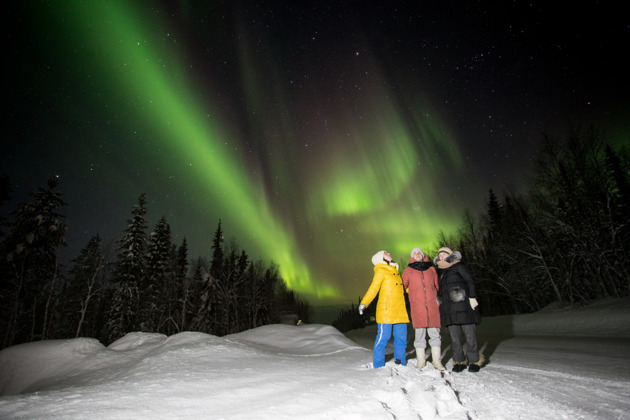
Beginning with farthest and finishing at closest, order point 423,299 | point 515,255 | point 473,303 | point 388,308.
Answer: point 515,255 < point 423,299 < point 388,308 < point 473,303

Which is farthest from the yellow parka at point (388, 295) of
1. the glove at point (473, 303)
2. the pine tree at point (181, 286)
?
the pine tree at point (181, 286)

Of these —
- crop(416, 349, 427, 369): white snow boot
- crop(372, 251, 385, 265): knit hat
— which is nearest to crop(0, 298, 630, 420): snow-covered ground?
crop(416, 349, 427, 369): white snow boot

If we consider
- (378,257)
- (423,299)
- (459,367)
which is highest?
(378,257)

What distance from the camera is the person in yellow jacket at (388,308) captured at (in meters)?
4.06

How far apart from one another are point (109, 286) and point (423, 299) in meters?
23.9

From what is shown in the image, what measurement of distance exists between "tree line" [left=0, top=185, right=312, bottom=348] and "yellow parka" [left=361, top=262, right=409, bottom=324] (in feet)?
69.5

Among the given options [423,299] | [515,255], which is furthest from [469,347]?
[515,255]

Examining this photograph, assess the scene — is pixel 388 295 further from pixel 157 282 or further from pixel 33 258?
pixel 157 282

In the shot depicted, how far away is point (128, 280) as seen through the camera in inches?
939

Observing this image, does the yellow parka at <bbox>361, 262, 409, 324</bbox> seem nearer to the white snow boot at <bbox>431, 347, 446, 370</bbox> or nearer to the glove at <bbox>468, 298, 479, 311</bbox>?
the white snow boot at <bbox>431, 347, 446, 370</bbox>

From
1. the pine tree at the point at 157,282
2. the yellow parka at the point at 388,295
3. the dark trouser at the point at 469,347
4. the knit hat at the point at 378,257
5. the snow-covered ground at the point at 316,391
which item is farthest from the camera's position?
the pine tree at the point at 157,282

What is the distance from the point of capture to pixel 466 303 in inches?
163

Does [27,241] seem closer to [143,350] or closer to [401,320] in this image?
[143,350]

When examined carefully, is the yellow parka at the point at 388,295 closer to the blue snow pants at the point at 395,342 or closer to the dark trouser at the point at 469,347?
the blue snow pants at the point at 395,342
